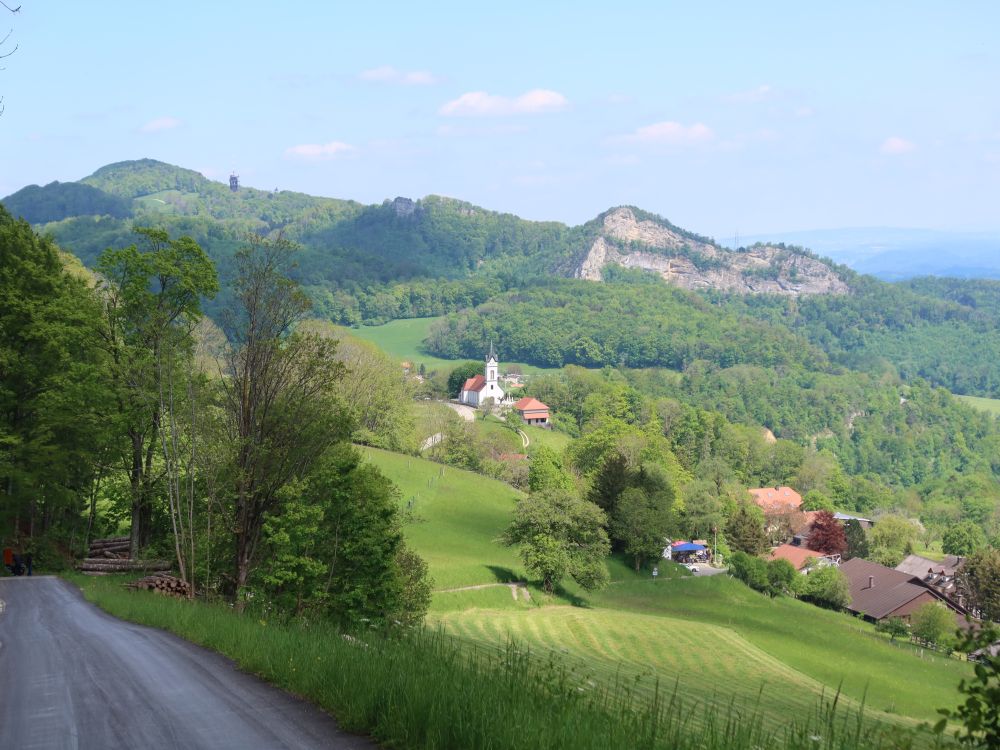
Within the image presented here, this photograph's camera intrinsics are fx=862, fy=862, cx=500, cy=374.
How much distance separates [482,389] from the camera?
14512 centimetres

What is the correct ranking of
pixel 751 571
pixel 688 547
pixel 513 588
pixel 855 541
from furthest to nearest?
pixel 855 541
pixel 688 547
pixel 751 571
pixel 513 588

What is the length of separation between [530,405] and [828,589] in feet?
256

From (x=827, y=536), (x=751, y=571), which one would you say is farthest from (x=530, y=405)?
(x=751, y=571)

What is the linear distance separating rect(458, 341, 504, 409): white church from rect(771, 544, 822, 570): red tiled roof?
205 ft

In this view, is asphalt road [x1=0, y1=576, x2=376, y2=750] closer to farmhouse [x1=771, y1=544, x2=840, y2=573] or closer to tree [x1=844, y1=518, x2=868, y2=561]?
farmhouse [x1=771, y1=544, x2=840, y2=573]

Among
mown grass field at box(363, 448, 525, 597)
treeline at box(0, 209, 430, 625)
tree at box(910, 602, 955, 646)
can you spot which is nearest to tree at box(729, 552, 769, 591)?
tree at box(910, 602, 955, 646)

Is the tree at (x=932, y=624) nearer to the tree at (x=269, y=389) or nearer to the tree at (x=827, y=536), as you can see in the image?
the tree at (x=827, y=536)

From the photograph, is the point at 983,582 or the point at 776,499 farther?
the point at 776,499

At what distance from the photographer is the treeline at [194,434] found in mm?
18703

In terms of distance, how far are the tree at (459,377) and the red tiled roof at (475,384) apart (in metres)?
1.53

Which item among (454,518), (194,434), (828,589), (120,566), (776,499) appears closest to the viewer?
(194,434)

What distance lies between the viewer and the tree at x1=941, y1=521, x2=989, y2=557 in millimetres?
99125

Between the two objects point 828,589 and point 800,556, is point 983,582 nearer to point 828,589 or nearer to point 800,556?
point 828,589

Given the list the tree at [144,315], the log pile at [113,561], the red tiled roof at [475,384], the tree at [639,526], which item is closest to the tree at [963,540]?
the tree at [639,526]
